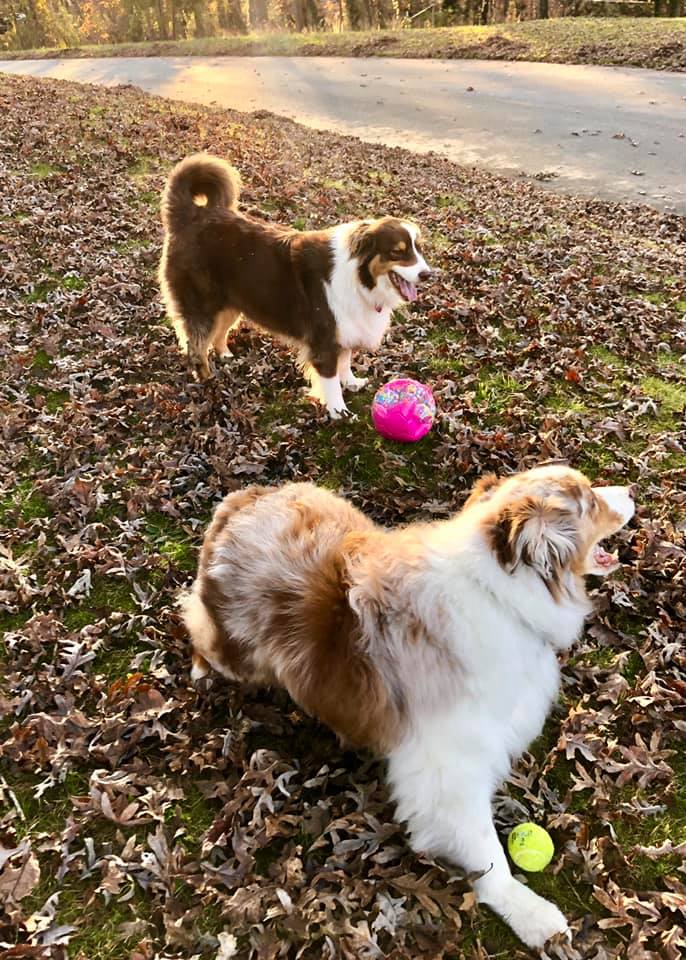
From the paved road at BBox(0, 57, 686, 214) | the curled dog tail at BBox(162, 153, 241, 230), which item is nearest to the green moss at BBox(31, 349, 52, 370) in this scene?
the curled dog tail at BBox(162, 153, 241, 230)

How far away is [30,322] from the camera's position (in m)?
7.45

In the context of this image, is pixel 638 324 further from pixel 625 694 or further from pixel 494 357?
pixel 625 694

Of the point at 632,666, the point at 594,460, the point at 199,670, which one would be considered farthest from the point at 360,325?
the point at 632,666

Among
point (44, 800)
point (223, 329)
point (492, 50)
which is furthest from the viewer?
point (492, 50)

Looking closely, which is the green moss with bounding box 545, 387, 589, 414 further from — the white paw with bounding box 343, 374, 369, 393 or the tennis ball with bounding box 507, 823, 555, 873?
the tennis ball with bounding box 507, 823, 555, 873

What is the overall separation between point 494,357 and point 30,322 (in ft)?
16.9

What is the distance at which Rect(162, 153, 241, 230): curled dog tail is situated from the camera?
6.00 meters

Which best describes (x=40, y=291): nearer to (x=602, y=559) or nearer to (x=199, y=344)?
(x=199, y=344)

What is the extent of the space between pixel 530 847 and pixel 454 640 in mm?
1080

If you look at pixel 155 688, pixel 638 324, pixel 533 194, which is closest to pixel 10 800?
pixel 155 688

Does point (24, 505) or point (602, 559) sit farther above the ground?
point (602, 559)

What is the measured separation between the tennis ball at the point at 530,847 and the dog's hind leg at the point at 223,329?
195 inches

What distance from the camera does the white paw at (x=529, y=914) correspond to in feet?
9.14

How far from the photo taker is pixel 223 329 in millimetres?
6609
